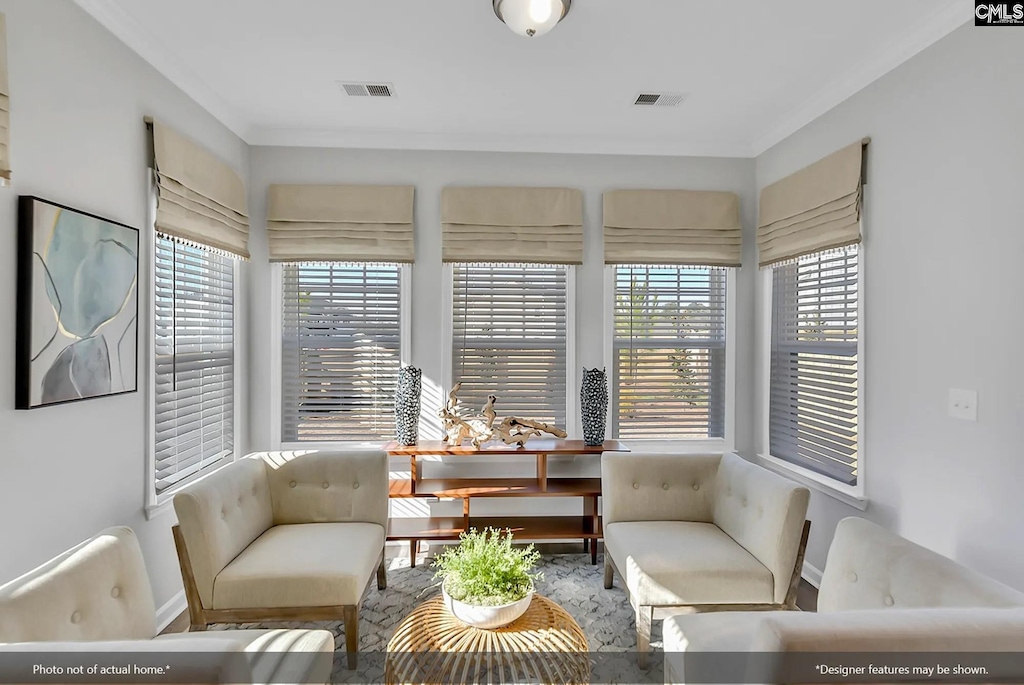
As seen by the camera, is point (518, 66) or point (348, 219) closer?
point (518, 66)

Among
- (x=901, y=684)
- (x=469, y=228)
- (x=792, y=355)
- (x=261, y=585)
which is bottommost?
(x=261, y=585)

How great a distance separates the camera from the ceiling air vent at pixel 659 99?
9.25 feet

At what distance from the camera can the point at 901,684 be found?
3.69 ft

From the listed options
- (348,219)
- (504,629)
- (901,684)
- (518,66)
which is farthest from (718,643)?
(348,219)

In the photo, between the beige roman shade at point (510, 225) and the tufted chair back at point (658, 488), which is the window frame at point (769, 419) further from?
the beige roman shade at point (510, 225)

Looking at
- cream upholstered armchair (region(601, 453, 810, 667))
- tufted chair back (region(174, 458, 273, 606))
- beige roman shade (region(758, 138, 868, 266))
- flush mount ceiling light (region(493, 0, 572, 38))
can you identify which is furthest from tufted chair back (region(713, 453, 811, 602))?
tufted chair back (region(174, 458, 273, 606))

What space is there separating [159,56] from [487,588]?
8.65 ft

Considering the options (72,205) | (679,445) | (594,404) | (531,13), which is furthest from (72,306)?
(679,445)

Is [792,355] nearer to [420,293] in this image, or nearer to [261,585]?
[420,293]

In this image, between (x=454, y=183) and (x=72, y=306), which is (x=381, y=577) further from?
(x=454, y=183)

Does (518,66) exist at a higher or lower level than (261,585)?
higher

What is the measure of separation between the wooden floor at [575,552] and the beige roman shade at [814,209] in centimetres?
180

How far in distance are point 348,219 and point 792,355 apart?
285 centimetres

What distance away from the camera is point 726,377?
3600mm
